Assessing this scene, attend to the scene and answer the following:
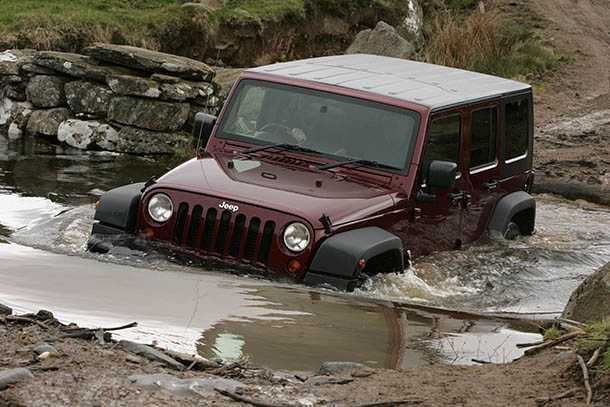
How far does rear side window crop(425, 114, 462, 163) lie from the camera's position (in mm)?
9405

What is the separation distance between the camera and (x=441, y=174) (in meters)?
9.05

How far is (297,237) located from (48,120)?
813 cm

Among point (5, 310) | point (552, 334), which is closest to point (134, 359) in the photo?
point (5, 310)

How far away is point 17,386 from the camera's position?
16.3 ft

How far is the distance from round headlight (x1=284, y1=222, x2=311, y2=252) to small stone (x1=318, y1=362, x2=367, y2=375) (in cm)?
239

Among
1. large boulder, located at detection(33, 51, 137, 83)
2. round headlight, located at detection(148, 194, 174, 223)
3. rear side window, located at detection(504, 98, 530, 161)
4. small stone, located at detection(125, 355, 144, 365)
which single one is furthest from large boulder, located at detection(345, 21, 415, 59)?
small stone, located at detection(125, 355, 144, 365)

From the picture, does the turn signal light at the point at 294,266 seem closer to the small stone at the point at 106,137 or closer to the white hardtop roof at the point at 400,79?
the white hardtop roof at the point at 400,79

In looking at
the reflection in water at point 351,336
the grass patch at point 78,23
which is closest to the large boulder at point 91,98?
the grass patch at point 78,23

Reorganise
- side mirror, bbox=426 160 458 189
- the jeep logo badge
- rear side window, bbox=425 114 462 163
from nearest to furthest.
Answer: the jeep logo badge, side mirror, bbox=426 160 458 189, rear side window, bbox=425 114 462 163

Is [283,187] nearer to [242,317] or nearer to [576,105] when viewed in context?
[242,317]

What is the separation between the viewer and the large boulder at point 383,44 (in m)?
19.3

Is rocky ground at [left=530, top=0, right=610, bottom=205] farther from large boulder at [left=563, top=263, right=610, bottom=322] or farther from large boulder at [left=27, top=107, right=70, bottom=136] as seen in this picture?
large boulder at [left=563, top=263, right=610, bottom=322]

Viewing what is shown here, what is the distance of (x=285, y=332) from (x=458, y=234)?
11.6 feet

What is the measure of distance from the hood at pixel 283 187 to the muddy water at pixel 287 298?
1.55 feet
